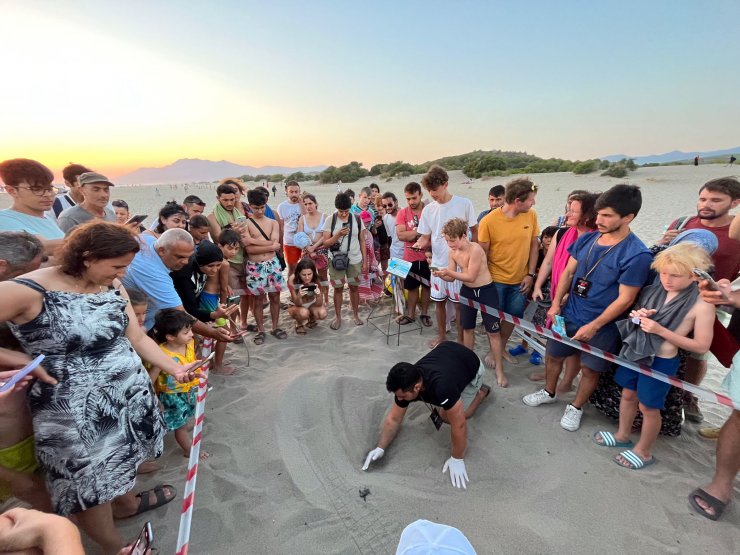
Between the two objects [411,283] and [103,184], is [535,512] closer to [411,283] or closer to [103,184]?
[411,283]

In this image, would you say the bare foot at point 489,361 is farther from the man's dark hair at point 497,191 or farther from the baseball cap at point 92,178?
the baseball cap at point 92,178

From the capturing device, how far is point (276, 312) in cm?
504

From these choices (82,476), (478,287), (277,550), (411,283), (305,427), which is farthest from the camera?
(411,283)

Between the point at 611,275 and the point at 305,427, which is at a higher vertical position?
the point at 611,275

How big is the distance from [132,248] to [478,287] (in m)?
3.23

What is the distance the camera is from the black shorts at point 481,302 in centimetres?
379

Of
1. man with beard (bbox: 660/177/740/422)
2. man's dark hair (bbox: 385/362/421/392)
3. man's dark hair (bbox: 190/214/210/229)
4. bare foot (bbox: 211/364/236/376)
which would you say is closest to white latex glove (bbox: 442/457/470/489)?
man's dark hair (bbox: 385/362/421/392)

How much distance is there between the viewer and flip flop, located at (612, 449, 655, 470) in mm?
2646

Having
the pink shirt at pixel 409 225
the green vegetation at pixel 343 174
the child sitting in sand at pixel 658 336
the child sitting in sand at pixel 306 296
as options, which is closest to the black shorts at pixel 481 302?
the pink shirt at pixel 409 225

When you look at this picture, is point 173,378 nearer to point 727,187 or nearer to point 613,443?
point 613,443

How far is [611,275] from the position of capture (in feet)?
9.00

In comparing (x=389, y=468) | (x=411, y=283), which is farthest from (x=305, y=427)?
(x=411, y=283)

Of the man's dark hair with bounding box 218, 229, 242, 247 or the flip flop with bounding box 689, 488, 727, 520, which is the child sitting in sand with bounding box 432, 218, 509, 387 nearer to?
the flip flop with bounding box 689, 488, 727, 520

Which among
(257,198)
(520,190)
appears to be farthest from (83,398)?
(520,190)
